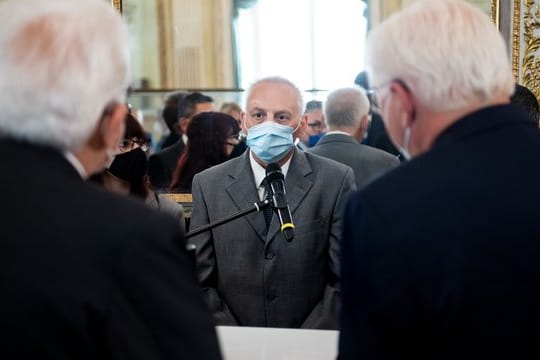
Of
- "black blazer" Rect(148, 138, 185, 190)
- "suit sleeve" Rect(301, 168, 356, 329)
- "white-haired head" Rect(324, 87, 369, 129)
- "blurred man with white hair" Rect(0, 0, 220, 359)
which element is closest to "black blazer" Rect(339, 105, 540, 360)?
"blurred man with white hair" Rect(0, 0, 220, 359)

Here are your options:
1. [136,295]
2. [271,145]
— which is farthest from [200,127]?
[136,295]

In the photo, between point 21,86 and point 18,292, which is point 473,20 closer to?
point 21,86

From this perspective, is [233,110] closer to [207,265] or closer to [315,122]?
[315,122]

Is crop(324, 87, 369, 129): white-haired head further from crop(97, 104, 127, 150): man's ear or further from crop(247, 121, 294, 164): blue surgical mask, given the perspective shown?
crop(97, 104, 127, 150): man's ear

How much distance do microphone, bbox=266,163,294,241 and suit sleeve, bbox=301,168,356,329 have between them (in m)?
0.45

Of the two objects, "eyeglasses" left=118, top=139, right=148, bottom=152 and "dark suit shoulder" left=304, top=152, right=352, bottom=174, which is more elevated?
"eyeglasses" left=118, top=139, right=148, bottom=152

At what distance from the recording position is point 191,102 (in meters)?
4.26

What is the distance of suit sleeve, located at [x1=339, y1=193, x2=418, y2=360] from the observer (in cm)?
121

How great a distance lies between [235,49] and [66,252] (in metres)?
3.33

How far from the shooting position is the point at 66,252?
1.01 m

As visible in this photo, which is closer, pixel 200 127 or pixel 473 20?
pixel 473 20

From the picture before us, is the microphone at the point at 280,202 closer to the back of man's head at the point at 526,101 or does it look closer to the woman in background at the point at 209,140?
the back of man's head at the point at 526,101

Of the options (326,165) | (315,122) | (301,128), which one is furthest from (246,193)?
(315,122)

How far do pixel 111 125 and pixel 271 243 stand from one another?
4.62 ft
